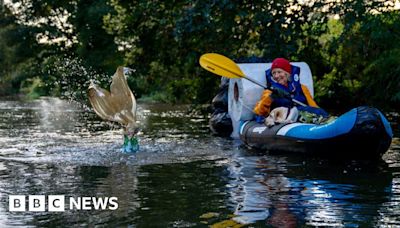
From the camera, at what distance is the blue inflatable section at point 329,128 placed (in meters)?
8.49

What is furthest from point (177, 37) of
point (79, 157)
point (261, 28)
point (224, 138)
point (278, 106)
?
point (79, 157)

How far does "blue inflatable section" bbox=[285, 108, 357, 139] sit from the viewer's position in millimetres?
8492

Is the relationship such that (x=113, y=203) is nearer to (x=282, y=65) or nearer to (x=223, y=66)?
(x=282, y=65)

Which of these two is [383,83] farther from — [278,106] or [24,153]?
[24,153]

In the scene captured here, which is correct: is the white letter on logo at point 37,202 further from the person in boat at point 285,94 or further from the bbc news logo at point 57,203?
the person in boat at point 285,94

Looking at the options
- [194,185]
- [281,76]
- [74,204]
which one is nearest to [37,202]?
[74,204]

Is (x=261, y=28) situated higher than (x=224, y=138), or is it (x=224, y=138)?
(x=261, y=28)

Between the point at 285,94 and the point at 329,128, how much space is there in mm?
1870

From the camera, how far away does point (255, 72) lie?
11.6m

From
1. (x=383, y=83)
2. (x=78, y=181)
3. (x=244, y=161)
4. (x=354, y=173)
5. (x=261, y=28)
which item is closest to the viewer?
(x=78, y=181)

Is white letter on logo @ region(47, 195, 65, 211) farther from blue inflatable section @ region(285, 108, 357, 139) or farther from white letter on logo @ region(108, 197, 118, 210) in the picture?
blue inflatable section @ region(285, 108, 357, 139)

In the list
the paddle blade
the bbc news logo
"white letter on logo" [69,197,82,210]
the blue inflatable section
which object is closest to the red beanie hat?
the paddle blade

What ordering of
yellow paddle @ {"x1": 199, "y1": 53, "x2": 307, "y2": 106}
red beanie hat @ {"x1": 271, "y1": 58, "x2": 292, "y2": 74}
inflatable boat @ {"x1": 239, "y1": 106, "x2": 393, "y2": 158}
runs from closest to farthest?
inflatable boat @ {"x1": 239, "y1": 106, "x2": 393, "y2": 158} → red beanie hat @ {"x1": 271, "y1": 58, "x2": 292, "y2": 74} → yellow paddle @ {"x1": 199, "y1": 53, "x2": 307, "y2": 106}

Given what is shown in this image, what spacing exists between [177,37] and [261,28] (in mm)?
1716
